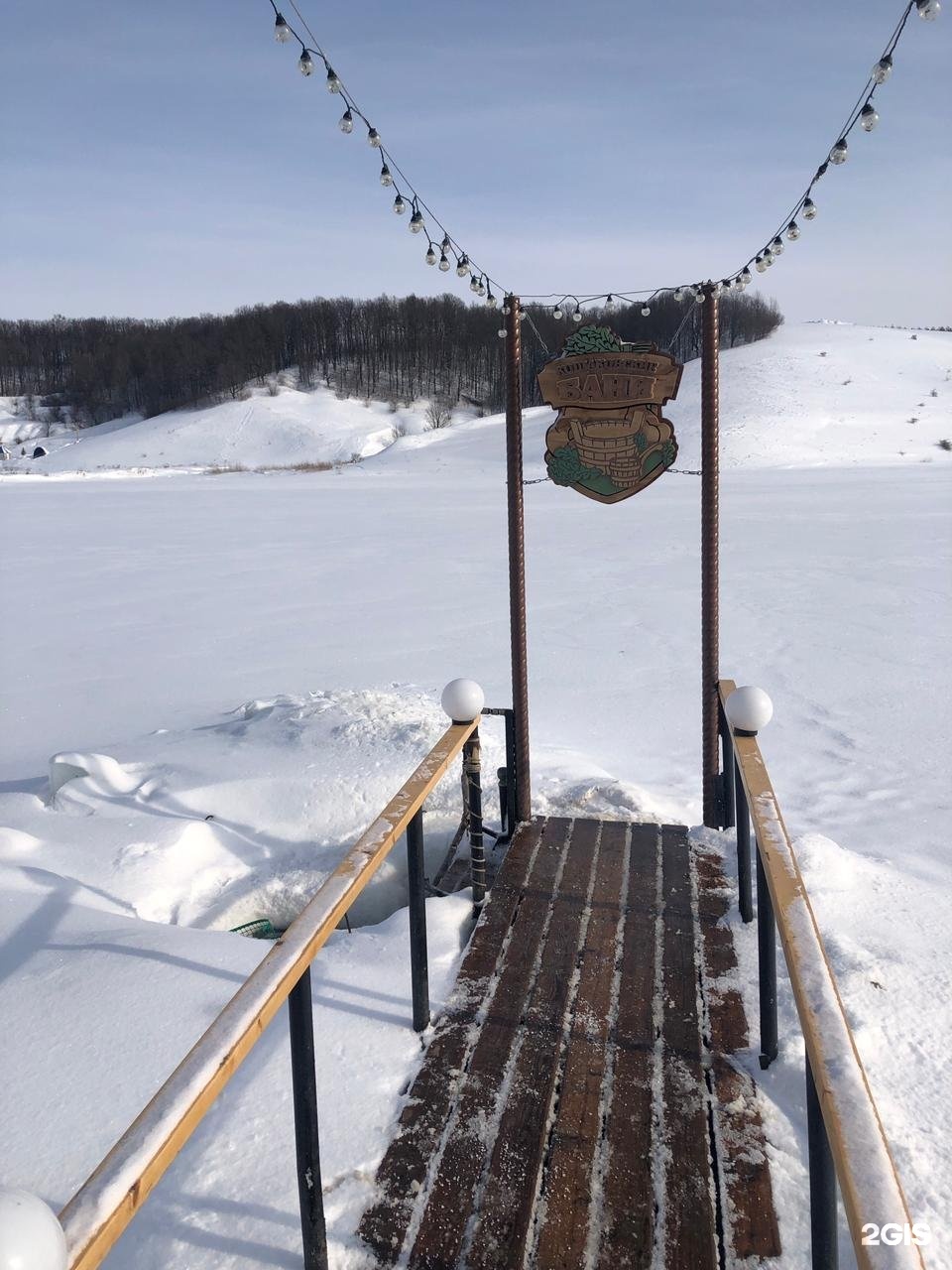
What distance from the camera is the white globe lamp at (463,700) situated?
11.1 feet

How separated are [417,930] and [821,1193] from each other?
145 centimetres

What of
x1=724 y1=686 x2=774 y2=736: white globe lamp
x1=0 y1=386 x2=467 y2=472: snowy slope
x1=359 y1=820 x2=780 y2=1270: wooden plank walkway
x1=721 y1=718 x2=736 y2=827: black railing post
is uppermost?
x1=0 y1=386 x2=467 y2=472: snowy slope

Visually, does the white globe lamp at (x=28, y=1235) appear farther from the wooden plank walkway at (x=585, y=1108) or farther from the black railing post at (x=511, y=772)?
the black railing post at (x=511, y=772)

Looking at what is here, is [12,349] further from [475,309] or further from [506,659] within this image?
[506,659]

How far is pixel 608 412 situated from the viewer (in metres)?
4.13

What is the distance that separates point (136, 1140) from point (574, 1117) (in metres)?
1.48

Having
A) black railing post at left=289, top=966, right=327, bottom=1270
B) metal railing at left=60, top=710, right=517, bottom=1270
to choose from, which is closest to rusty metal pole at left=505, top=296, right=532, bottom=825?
metal railing at left=60, top=710, right=517, bottom=1270

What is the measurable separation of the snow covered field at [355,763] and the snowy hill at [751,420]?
397 inches

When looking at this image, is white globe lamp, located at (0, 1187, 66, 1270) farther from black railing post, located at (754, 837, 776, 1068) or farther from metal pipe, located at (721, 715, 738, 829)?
metal pipe, located at (721, 715, 738, 829)

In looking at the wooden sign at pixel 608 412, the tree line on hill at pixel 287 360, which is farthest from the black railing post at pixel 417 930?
the tree line on hill at pixel 287 360

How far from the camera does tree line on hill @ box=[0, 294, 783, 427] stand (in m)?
64.0

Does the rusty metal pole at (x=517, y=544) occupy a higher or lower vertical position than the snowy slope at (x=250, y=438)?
lower

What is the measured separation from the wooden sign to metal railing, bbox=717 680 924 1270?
2134mm

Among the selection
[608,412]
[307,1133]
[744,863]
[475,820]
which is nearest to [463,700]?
[475,820]
